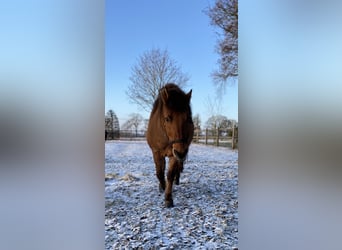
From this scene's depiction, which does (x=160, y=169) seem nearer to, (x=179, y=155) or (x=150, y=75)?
(x=179, y=155)

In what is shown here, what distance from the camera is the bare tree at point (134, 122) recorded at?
1.49 meters

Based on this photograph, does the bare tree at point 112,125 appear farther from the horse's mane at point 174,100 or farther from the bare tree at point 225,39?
the bare tree at point 225,39

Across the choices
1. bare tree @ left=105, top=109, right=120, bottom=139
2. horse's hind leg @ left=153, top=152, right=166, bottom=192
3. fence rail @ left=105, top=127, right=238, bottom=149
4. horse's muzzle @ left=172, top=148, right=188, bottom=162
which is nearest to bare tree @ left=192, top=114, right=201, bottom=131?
fence rail @ left=105, top=127, right=238, bottom=149

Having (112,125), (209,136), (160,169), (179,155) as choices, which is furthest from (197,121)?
(112,125)

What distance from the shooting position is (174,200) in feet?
5.14

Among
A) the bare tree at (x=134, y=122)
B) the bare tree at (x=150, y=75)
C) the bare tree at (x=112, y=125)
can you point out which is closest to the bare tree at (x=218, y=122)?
the bare tree at (x=150, y=75)

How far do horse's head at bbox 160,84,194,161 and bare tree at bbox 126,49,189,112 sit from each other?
0.06 metres

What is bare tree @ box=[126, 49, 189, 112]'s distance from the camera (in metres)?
1.51
